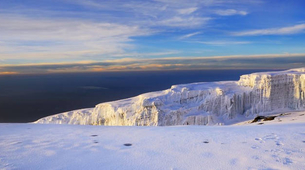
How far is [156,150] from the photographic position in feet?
21.0

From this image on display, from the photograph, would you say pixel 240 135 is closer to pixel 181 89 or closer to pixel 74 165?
pixel 74 165

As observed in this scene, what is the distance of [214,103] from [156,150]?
118 feet

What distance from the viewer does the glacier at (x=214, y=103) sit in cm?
3888

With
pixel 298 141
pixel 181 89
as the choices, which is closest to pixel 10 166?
pixel 298 141

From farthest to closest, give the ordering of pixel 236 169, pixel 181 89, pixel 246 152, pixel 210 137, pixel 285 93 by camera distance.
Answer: pixel 181 89, pixel 285 93, pixel 210 137, pixel 246 152, pixel 236 169

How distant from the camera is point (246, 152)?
20.0ft

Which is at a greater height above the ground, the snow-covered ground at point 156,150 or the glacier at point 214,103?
the snow-covered ground at point 156,150

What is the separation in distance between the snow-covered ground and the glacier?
31.1 meters

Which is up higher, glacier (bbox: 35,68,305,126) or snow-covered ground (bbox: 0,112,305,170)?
snow-covered ground (bbox: 0,112,305,170)

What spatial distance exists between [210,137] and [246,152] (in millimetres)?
1681

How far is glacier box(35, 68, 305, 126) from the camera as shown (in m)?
38.9

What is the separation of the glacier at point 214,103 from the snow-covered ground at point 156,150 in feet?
102

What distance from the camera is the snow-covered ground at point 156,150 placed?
5344 millimetres

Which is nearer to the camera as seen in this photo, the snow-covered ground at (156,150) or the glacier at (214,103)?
the snow-covered ground at (156,150)
